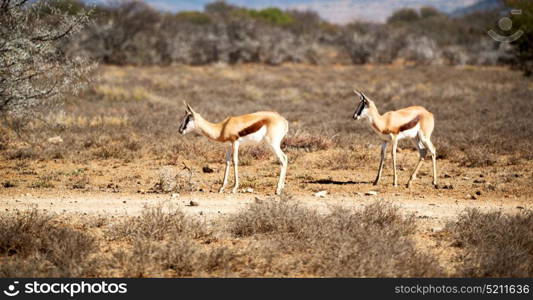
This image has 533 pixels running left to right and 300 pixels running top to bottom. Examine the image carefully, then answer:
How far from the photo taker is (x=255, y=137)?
10.3 metres

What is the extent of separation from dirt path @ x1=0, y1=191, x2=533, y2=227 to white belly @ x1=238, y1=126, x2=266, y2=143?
3.44 ft

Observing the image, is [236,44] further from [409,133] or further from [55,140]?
[409,133]

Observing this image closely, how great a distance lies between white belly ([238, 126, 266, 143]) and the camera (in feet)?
33.9

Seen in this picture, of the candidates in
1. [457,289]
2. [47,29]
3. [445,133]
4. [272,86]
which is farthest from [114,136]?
[272,86]

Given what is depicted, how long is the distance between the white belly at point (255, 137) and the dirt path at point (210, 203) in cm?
105

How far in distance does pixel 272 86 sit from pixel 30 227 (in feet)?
85.2

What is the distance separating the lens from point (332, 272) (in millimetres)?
6348

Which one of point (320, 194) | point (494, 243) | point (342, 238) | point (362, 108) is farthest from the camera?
point (362, 108)

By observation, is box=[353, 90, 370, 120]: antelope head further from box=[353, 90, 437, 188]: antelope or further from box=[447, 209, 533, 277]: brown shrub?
box=[447, 209, 533, 277]: brown shrub

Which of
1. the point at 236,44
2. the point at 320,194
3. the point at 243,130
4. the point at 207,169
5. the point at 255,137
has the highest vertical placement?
the point at 236,44

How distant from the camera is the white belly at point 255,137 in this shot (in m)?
10.3

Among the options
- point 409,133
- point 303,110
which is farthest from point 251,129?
point 303,110

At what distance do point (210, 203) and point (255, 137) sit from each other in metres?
1.62

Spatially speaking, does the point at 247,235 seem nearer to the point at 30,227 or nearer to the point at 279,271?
the point at 279,271
